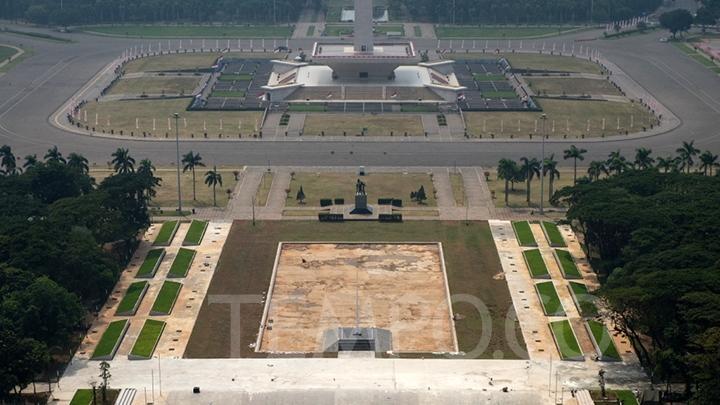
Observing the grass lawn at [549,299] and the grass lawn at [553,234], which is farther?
the grass lawn at [553,234]

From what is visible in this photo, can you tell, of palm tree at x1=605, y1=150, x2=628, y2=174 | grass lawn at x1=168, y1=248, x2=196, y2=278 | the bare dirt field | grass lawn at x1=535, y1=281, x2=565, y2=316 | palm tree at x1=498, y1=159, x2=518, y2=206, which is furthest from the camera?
palm tree at x1=498, y1=159, x2=518, y2=206

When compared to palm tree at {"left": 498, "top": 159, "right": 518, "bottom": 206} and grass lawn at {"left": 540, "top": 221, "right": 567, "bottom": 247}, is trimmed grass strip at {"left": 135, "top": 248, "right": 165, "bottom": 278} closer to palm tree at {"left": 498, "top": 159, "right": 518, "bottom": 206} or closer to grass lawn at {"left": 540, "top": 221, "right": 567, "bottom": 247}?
grass lawn at {"left": 540, "top": 221, "right": 567, "bottom": 247}

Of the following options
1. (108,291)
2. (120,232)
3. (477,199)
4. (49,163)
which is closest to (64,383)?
(108,291)

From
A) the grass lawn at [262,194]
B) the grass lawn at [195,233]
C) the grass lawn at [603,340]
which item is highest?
the grass lawn at [603,340]

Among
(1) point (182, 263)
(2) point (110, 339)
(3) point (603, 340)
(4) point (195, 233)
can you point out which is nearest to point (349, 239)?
(4) point (195, 233)

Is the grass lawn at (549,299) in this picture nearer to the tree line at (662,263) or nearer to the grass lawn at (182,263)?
the tree line at (662,263)

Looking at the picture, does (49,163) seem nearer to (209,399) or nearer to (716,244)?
(209,399)

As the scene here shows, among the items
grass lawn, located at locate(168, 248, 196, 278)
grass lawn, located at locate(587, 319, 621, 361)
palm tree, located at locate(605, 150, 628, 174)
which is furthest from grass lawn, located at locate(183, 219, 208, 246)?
palm tree, located at locate(605, 150, 628, 174)

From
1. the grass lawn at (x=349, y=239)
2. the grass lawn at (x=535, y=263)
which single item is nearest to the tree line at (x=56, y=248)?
the grass lawn at (x=349, y=239)
